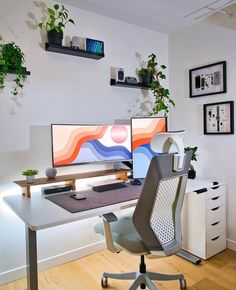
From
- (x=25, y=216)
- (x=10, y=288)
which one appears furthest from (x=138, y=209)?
(x=10, y=288)

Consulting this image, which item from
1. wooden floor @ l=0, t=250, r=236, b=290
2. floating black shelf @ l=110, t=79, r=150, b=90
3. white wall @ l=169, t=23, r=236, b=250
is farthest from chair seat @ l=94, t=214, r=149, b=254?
floating black shelf @ l=110, t=79, r=150, b=90

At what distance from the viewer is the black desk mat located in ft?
5.27

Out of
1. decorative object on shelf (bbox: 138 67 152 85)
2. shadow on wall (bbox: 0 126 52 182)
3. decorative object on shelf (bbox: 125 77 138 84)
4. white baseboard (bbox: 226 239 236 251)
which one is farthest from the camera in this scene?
decorative object on shelf (bbox: 138 67 152 85)

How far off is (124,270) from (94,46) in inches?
80.4

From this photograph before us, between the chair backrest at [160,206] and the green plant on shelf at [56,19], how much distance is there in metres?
1.50

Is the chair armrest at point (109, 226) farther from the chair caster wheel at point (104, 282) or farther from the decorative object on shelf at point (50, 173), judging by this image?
the decorative object on shelf at point (50, 173)

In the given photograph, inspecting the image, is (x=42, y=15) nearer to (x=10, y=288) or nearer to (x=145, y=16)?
(x=145, y=16)

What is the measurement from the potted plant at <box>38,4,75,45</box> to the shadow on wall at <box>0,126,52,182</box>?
30.0 inches

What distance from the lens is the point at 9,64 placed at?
1.88 meters

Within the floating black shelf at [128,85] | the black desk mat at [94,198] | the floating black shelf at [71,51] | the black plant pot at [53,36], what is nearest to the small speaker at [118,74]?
the floating black shelf at [128,85]

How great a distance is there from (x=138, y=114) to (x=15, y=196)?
156 centimetres

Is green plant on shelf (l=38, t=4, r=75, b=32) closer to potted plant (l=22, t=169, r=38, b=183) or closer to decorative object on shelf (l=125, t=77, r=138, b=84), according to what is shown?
decorative object on shelf (l=125, t=77, r=138, b=84)

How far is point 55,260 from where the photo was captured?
7.21 ft

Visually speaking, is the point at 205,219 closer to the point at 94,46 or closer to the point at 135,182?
the point at 135,182
